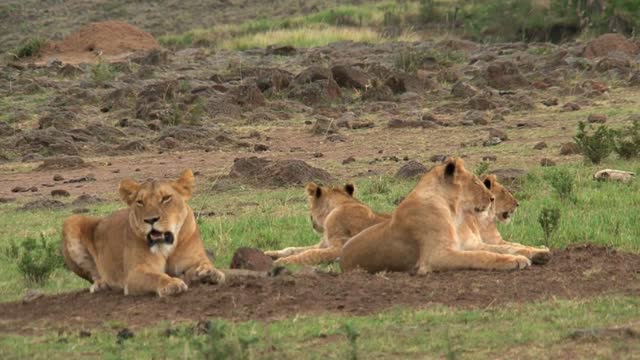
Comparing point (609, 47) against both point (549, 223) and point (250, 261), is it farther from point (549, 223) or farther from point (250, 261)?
point (250, 261)

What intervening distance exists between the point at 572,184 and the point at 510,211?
3352mm

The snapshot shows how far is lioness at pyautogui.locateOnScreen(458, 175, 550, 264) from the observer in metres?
9.18

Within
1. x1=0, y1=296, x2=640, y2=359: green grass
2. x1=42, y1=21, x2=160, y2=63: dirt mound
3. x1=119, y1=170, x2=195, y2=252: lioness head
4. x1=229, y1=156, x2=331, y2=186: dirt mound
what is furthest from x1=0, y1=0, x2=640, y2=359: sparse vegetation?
x1=42, y1=21, x2=160, y2=63: dirt mound

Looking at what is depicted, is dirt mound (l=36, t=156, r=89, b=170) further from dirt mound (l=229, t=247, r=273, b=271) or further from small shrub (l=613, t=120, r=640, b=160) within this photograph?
dirt mound (l=229, t=247, r=273, b=271)

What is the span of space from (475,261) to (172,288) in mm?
1894

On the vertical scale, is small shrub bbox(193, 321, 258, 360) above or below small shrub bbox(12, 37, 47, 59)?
above

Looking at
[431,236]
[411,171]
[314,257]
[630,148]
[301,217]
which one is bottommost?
[411,171]

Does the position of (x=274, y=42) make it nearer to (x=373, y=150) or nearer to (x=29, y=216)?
(x=373, y=150)

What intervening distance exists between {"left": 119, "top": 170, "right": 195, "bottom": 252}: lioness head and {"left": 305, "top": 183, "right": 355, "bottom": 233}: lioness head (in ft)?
8.59

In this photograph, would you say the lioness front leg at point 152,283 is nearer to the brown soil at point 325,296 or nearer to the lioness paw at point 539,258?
the brown soil at point 325,296

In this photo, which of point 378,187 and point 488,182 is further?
point 378,187

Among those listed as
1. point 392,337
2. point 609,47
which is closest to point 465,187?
point 392,337

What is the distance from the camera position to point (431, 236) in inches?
352

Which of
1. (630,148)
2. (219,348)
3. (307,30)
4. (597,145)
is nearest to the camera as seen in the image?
(219,348)
